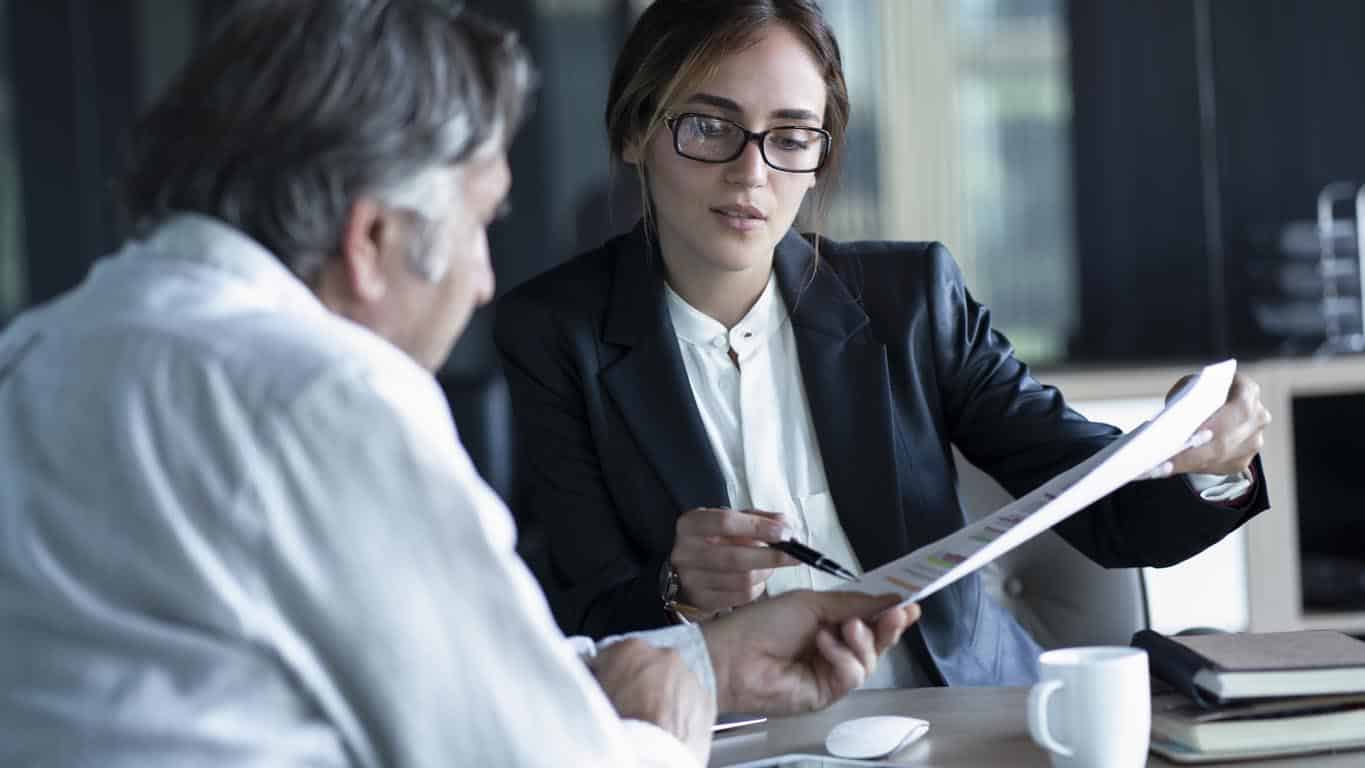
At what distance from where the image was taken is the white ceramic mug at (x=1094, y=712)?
1023 mm

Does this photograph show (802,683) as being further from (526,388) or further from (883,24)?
(883,24)

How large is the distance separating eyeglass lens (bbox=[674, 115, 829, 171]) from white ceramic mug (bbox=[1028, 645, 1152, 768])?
83cm

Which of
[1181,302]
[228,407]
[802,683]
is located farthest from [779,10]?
[1181,302]

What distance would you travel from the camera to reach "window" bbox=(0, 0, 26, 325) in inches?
158

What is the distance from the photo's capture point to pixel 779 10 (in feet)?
5.79

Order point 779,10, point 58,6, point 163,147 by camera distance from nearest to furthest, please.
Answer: point 163,147, point 779,10, point 58,6

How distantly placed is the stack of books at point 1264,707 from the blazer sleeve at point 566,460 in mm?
661

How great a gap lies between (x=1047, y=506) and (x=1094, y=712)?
6.8 inches

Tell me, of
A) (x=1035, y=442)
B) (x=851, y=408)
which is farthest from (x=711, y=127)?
(x=1035, y=442)

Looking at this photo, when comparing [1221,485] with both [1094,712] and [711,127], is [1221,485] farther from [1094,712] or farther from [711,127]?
[711,127]

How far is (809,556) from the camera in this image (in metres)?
1.33

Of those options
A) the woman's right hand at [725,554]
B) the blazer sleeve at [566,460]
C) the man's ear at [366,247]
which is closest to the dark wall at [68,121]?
the blazer sleeve at [566,460]

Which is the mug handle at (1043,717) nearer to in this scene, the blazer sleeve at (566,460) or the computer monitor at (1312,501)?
the blazer sleeve at (566,460)

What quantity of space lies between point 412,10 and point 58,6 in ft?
11.7
